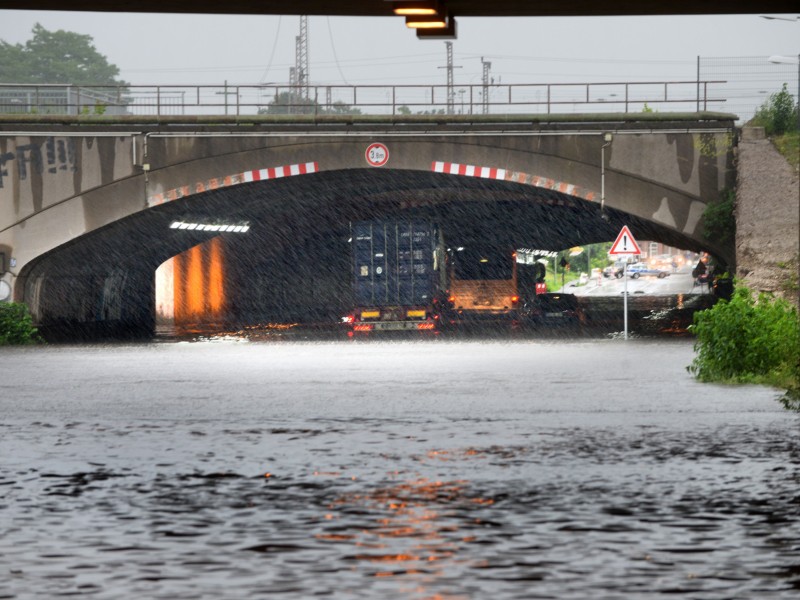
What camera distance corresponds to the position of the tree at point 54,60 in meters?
141

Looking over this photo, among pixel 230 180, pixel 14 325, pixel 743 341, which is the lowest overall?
pixel 14 325

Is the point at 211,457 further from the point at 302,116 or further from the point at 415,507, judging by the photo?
the point at 302,116

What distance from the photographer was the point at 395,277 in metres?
47.8

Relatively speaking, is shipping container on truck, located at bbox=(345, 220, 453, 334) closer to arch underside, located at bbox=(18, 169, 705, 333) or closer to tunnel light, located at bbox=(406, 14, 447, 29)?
arch underside, located at bbox=(18, 169, 705, 333)

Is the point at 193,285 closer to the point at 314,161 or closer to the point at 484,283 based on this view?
the point at 484,283

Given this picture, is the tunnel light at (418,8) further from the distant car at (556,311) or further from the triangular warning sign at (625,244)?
A: the distant car at (556,311)

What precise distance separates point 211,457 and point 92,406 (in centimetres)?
626

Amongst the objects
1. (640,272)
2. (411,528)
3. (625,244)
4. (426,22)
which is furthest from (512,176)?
(640,272)

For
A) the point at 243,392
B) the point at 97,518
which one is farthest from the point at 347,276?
the point at 97,518

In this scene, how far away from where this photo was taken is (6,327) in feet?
140

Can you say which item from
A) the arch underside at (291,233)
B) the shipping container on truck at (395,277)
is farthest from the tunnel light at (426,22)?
the shipping container on truck at (395,277)

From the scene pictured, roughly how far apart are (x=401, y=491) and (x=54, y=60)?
139 metres

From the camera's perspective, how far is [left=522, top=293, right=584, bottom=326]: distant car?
55.0m

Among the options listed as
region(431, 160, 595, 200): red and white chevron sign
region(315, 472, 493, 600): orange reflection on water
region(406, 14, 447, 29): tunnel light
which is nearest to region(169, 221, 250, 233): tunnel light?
region(431, 160, 595, 200): red and white chevron sign
